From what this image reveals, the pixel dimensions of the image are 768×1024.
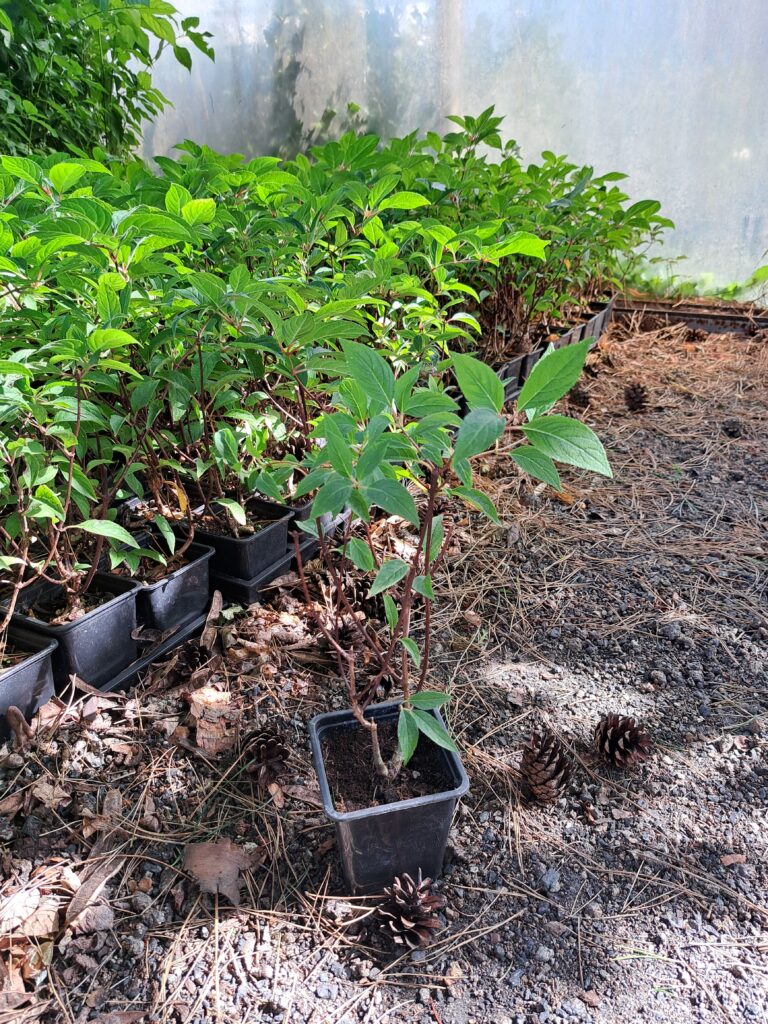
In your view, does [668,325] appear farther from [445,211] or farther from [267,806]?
[267,806]

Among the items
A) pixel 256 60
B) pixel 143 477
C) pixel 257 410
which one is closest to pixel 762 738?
pixel 257 410

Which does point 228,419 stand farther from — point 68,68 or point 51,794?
point 68,68

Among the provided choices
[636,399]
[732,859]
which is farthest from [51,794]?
[636,399]

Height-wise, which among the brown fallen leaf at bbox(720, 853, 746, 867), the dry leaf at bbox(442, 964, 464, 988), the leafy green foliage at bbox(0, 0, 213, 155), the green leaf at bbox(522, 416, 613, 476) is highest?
the leafy green foliage at bbox(0, 0, 213, 155)

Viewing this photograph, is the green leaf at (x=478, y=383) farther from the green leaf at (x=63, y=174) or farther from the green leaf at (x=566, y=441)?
the green leaf at (x=63, y=174)

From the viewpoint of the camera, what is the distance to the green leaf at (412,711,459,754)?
3.05 ft

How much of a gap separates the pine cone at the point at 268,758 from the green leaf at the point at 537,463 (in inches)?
30.0

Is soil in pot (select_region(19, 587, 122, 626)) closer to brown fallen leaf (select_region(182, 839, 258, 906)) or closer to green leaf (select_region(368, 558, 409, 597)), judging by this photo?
brown fallen leaf (select_region(182, 839, 258, 906))

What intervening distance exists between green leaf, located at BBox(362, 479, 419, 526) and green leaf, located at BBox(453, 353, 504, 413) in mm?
122

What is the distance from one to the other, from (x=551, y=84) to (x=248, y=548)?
423 cm

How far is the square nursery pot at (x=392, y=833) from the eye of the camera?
95 cm

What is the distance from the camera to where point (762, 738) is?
1324 millimetres

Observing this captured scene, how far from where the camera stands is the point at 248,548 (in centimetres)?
155

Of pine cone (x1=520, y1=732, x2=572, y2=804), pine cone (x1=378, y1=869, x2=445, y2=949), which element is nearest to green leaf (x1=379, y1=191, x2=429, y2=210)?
pine cone (x1=520, y1=732, x2=572, y2=804)
